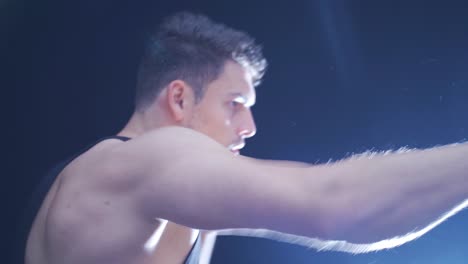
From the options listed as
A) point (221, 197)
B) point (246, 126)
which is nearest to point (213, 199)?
point (221, 197)

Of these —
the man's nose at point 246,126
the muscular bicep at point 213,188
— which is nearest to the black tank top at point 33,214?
the muscular bicep at point 213,188

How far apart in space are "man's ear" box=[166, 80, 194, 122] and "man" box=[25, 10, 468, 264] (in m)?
0.21

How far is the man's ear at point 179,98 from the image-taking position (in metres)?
1.03

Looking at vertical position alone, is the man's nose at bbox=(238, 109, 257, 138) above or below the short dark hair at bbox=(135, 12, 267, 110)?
below

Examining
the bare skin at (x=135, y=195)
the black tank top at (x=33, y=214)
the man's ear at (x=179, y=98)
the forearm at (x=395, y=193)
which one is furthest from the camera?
the man's ear at (x=179, y=98)

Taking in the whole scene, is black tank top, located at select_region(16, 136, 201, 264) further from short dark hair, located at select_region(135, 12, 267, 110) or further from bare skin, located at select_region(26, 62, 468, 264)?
short dark hair, located at select_region(135, 12, 267, 110)

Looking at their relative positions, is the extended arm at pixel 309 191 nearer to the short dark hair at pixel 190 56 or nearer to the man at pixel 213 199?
the man at pixel 213 199

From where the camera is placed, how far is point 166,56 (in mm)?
1188

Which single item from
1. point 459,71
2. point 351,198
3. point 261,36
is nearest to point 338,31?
point 261,36

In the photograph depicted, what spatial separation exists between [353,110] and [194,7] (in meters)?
0.64

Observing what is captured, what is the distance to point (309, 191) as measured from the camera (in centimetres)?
59

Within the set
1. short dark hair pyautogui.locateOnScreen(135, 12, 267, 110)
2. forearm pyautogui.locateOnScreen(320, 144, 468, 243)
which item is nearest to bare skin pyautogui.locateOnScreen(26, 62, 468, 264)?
forearm pyautogui.locateOnScreen(320, 144, 468, 243)

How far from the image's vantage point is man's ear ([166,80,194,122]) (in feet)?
3.38

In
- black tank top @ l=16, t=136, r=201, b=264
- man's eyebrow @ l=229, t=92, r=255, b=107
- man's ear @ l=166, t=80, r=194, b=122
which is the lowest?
black tank top @ l=16, t=136, r=201, b=264
